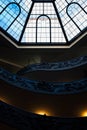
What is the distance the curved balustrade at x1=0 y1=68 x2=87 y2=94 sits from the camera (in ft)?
52.8

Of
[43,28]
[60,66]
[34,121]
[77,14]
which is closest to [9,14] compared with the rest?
[43,28]

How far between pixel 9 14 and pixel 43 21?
2.79 metres

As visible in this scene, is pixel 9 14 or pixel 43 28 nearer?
pixel 9 14

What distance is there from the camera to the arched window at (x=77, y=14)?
22531mm

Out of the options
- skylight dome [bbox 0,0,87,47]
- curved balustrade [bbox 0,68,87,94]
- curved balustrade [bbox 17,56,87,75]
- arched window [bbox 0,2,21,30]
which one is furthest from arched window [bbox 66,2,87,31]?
curved balustrade [bbox 0,68,87,94]

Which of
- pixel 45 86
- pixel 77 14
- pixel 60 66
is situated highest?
pixel 77 14

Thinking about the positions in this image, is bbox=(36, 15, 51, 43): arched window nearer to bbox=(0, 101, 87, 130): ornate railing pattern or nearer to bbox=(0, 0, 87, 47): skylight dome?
bbox=(0, 0, 87, 47): skylight dome

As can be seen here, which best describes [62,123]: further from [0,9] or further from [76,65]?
[0,9]

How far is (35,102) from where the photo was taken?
16.1 metres

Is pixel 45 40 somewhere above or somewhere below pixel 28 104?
above

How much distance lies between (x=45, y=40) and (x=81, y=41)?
9.60 feet

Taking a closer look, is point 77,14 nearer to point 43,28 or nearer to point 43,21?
point 43,21

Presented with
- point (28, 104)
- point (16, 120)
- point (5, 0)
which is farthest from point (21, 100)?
point (5, 0)

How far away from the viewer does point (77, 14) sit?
74.5 feet
